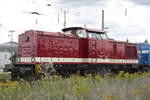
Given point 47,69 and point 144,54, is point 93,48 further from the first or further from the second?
point 144,54

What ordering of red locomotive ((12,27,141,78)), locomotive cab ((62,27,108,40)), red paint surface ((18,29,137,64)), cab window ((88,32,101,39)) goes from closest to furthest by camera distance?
1. red locomotive ((12,27,141,78))
2. red paint surface ((18,29,137,64))
3. locomotive cab ((62,27,108,40))
4. cab window ((88,32,101,39))

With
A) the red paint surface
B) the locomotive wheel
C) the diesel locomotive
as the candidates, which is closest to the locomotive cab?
the red paint surface

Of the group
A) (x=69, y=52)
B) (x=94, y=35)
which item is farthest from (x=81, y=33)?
(x=69, y=52)

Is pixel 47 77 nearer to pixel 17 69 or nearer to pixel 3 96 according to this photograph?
pixel 3 96

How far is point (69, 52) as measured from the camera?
56.7ft

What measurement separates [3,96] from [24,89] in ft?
5.27

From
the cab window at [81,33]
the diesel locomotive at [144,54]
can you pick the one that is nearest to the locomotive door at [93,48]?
the cab window at [81,33]

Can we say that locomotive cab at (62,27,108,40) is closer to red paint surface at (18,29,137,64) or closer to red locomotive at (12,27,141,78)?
red locomotive at (12,27,141,78)

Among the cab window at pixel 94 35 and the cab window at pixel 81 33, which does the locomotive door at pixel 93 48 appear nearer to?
the cab window at pixel 94 35

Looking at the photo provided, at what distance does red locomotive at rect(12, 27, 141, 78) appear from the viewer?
51.7ft

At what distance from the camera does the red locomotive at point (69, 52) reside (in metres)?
15.8

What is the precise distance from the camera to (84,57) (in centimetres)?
1819

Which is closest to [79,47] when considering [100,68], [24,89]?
[100,68]

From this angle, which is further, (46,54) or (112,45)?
(112,45)
